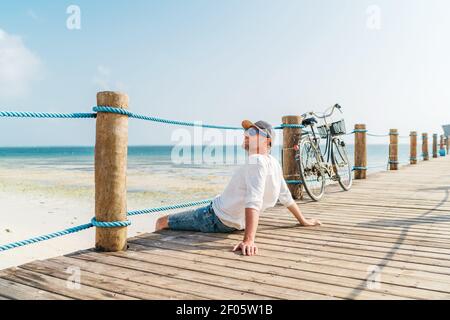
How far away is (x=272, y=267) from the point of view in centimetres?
239

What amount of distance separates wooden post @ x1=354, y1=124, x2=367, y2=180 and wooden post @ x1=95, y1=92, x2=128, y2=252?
607cm

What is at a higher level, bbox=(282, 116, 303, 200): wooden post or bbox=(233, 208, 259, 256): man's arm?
bbox=(282, 116, 303, 200): wooden post

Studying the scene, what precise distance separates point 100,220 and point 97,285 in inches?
29.4

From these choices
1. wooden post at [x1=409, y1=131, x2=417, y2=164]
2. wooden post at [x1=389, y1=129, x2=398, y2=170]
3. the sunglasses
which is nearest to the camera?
the sunglasses

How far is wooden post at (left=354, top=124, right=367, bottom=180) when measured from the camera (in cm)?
786

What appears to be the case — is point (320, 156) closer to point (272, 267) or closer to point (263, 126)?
point (263, 126)

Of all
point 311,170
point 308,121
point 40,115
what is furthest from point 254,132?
point 311,170

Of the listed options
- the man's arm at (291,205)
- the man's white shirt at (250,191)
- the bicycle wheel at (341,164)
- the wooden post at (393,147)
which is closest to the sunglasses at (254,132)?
the man's white shirt at (250,191)

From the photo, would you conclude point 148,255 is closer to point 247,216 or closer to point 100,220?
point 100,220

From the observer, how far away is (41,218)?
39.9 ft

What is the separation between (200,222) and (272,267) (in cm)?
105

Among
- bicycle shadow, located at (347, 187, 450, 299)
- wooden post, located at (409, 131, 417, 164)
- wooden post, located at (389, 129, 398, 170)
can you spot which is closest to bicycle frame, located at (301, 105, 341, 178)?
bicycle shadow, located at (347, 187, 450, 299)

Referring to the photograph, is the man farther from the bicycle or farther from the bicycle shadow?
the bicycle

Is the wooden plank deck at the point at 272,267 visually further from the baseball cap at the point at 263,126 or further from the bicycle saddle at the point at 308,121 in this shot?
the bicycle saddle at the point at 308,121
